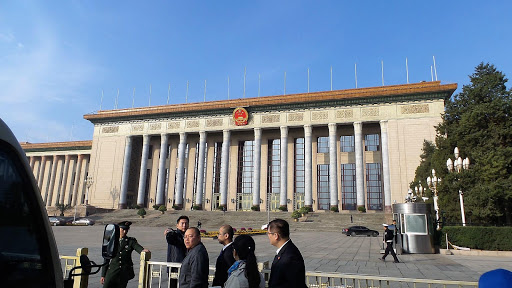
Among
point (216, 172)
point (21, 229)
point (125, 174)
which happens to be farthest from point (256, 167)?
point (21, 229)

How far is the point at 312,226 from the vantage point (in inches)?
1335

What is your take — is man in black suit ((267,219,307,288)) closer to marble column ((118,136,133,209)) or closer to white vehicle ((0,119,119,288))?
white vehicle ((0,119,119,288))

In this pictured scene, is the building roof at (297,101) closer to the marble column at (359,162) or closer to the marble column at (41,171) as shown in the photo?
the marble column at (359,162)

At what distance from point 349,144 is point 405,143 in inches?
295

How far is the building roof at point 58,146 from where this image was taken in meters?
59.8

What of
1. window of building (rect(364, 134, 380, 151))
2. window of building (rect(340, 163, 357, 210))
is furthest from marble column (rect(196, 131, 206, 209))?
window of building (rect(364, 134, 380, 151))

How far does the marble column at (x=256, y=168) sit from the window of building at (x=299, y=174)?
17.2ft

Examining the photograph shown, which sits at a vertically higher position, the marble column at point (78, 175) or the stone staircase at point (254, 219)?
the marble column at point (78, 175)

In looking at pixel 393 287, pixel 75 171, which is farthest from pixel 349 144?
pixel 75 171

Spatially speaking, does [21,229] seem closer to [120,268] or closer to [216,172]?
[120,268]

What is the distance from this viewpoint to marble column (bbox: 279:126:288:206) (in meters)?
43.1

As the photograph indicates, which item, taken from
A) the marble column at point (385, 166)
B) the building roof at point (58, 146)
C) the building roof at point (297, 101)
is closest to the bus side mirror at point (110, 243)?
the marble column at point (385, 166)

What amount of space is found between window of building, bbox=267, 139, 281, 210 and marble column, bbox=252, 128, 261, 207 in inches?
106

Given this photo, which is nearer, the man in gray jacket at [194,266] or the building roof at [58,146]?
the man in gray jacket at [194,266]
